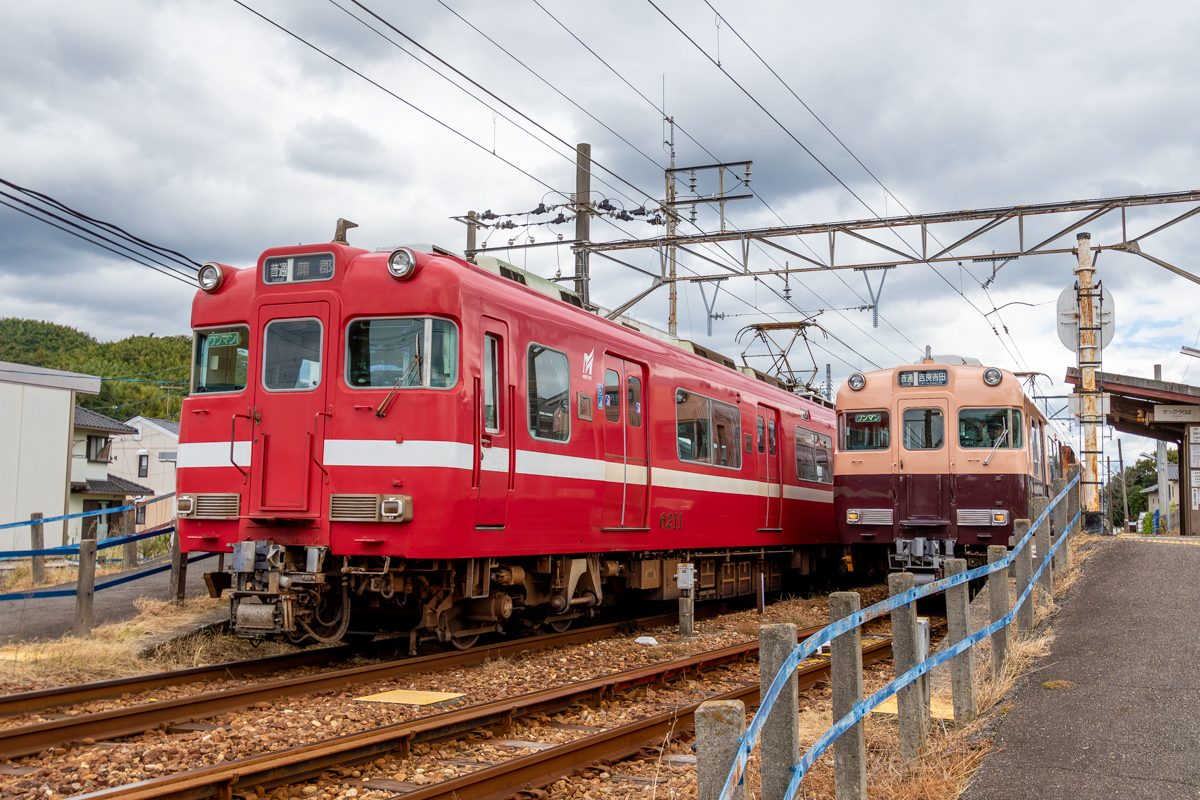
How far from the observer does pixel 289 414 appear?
8.82 metres

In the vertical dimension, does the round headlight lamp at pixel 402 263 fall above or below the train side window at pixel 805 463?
above

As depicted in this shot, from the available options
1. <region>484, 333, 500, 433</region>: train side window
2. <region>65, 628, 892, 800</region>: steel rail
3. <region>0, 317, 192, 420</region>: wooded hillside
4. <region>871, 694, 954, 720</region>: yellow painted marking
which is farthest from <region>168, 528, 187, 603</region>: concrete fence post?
<region>0, 317, 192, 420</region>: wooded hillside

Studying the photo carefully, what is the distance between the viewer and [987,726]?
6055 mm

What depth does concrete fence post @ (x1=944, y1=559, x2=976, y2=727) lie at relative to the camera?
6324mm

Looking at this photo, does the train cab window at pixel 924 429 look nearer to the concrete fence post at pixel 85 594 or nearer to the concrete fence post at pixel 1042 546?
the concrete fence post at pixel 1042 546

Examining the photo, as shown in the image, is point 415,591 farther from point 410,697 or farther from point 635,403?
point 635,403

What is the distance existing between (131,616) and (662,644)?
6026mm

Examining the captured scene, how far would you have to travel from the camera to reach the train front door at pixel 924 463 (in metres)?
14.5

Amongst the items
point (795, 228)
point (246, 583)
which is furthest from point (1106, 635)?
point (795, 228)

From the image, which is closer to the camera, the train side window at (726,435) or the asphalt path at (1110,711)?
the asphalt path at (1110,711)

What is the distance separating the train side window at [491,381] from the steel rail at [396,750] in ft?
7.99

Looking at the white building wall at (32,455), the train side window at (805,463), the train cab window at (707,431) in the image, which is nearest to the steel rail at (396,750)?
the train cab window at (707,431)

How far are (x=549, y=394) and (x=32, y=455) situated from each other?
2036cm

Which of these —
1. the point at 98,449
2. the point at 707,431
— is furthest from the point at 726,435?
the point at 98,449
